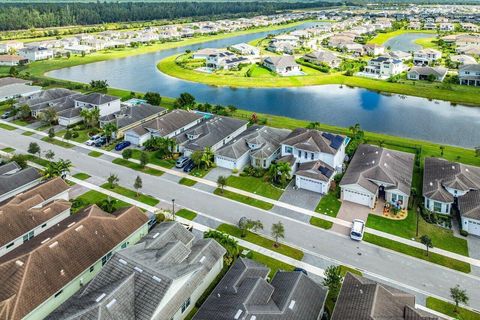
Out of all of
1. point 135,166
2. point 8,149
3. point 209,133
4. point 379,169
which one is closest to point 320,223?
point 379,169

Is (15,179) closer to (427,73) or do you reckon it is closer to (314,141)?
(314,141)

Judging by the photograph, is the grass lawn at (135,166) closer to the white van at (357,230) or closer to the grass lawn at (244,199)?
the grass lawn at (244,199)

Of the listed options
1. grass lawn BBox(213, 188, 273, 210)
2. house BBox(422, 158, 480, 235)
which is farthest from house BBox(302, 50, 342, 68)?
grass lawn BBox(213, 188, 273, 210)

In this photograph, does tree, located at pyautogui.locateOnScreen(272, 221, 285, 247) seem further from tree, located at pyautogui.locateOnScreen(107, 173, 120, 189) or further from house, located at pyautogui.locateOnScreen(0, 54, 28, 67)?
house, located at pyautogui.locateOnScreen(0, 54, 28, 67)

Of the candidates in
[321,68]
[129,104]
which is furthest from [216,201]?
[321,68]

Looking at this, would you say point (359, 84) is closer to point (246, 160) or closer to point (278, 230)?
point (246, 160)

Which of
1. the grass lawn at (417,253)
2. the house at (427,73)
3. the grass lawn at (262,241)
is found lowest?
the grass lawn at (417,253)

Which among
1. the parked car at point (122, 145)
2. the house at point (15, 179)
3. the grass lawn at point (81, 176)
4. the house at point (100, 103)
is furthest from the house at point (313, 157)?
the house at point (100, 103)

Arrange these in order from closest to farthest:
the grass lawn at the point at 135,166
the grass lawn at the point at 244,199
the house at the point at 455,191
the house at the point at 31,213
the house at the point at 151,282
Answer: the house at the point at 151,282 < the house at the point at 31,213 < the house at the point at 455,191 < the grass lawn at the point at 244,199 < the grass lawn at the point at 135,166
